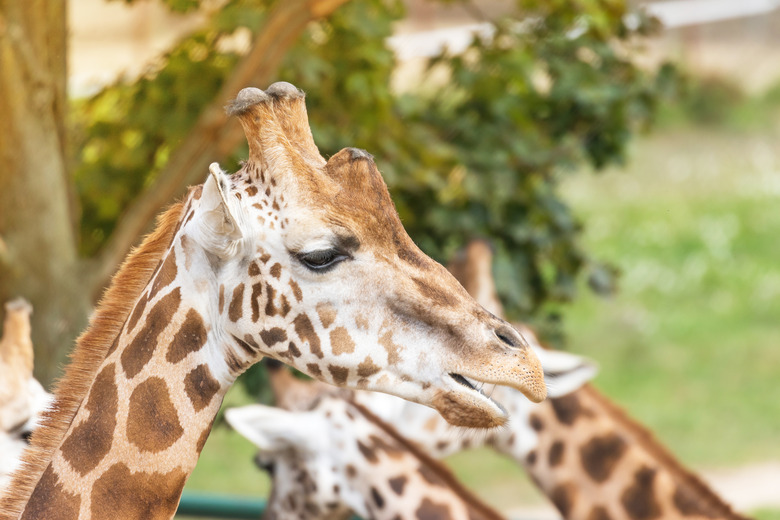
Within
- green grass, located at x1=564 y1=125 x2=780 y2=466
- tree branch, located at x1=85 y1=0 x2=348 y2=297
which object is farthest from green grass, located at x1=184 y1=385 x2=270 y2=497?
tree branch, located at x1=85 y1=0 x2=348 y2=297

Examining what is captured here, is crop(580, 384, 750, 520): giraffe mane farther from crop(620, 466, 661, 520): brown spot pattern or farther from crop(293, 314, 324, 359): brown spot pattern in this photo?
crop(293, 314, 324, 359): brown spot pattern

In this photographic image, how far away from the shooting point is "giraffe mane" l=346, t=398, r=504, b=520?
3242 millimetres

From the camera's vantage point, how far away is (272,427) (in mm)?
3268

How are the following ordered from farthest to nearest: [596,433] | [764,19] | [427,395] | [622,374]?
1. [764,19]
2. [622,374]
3. [596,433]
4. [427,395]

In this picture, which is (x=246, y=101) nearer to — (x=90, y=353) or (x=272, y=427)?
(x=90, y=353)

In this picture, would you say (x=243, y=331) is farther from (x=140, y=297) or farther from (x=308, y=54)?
(x=308, y=54)

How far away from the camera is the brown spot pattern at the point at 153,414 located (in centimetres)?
204

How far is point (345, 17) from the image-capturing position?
4.41 metres

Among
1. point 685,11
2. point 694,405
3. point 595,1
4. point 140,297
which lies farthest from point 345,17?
point 685,11

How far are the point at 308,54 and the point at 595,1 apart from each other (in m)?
1.32

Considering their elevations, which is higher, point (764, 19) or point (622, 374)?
point (764, 19)

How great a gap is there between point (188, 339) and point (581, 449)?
2.24 metres

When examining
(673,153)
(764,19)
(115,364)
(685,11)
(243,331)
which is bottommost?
(115,364)

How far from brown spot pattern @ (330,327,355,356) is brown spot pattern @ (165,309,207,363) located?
296 mm
